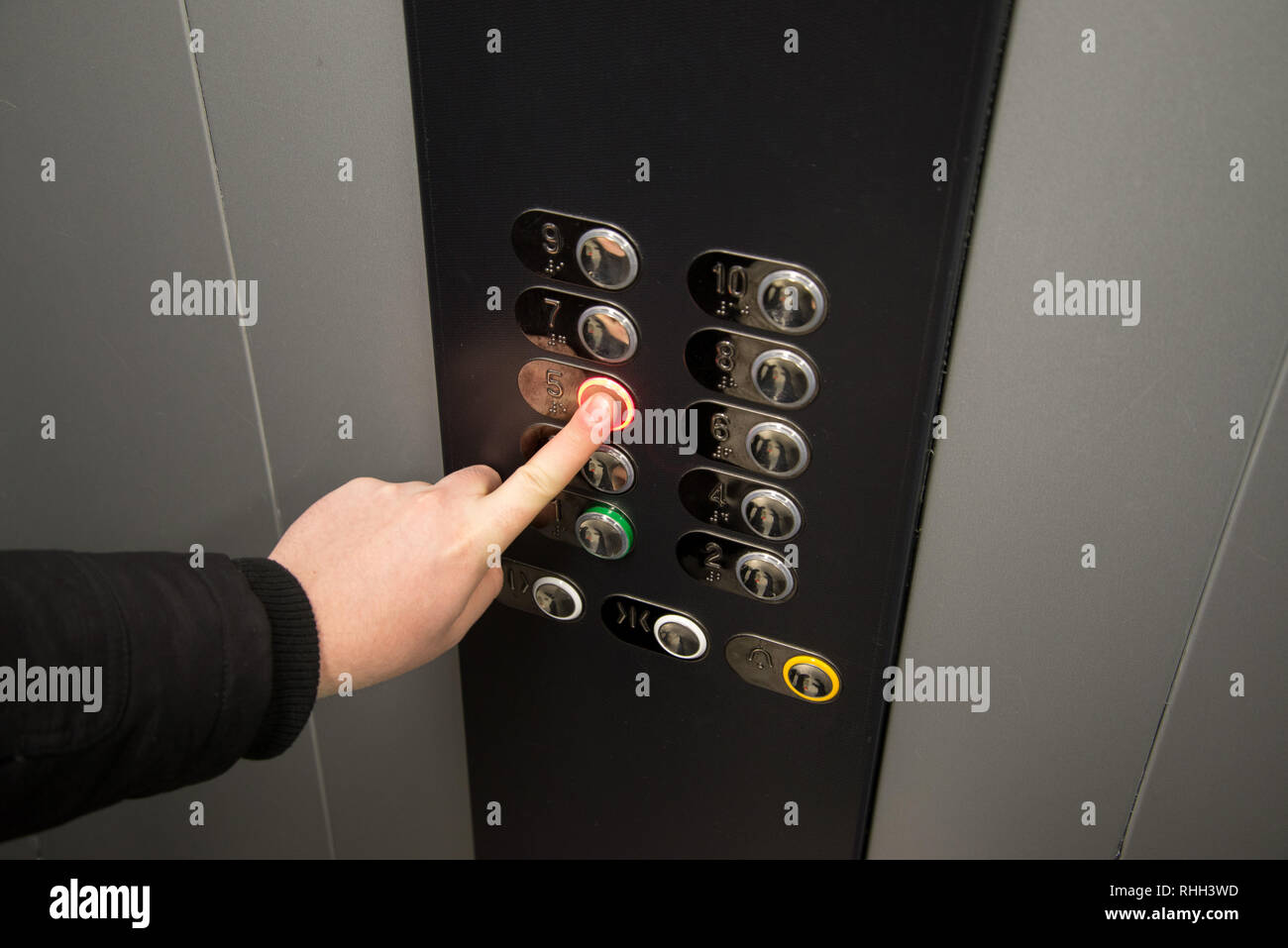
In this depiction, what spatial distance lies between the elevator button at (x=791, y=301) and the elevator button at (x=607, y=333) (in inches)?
3.9

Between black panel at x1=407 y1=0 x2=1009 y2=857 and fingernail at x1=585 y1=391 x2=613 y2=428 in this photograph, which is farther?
fingernail at x1=585 y1=391 x2=613 y2=428

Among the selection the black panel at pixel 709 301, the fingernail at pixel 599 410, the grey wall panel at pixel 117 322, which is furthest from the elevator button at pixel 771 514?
the grey wall panel at pixel 117 322

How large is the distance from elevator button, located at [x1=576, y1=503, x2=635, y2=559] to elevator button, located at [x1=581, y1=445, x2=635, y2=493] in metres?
0.02

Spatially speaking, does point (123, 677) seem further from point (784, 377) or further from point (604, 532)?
point (784, 377)

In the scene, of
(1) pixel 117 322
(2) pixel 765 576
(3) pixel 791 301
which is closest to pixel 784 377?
(3) pixel 791 301

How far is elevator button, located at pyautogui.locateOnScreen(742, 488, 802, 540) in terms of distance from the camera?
2.27 feet

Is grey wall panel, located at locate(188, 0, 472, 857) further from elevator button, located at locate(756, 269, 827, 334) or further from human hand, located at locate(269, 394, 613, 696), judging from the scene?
elevator button, located at locate(756, 269, 827, 334)

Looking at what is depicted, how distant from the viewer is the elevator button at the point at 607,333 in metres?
0.68

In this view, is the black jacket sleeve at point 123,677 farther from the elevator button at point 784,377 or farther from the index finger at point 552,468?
the elevator button at point 784,377

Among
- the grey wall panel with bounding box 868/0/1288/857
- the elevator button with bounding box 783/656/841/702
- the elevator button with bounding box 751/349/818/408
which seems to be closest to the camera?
the grey wall panel with bounding box 868/0/1288/857

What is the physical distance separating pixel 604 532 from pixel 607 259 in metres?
0.21

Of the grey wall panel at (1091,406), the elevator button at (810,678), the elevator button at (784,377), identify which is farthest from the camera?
the elevator button at (810,678)

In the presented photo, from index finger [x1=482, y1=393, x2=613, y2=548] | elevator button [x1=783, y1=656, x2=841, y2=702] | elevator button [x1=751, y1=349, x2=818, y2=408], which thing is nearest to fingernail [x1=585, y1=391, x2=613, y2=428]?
index finger [x1=482, y1=393, x2=613, y2=548]

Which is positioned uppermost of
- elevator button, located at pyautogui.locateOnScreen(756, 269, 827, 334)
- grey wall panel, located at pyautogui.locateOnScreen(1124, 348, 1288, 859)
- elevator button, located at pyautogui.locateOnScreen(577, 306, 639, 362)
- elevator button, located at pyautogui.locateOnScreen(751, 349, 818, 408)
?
elevator button, located at pyautogui.locateOnScreen(756, 269, 827, 334)
